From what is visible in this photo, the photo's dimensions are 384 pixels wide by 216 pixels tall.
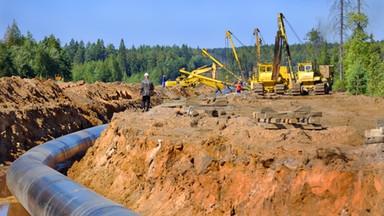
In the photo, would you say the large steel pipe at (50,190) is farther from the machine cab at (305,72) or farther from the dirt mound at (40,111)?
the machine cab at (305,72)

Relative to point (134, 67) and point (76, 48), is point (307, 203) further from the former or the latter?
point (76, 48)

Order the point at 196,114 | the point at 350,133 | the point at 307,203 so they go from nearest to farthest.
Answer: the point at 307,203, the point at 350,133, the point at 196,114

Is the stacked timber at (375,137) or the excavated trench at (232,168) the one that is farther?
the stacked timber at (375,137)

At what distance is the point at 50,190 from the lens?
9320 millimetres

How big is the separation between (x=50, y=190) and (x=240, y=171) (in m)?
3.48

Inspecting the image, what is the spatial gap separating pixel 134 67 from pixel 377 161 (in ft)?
548

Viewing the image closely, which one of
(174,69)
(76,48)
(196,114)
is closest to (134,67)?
(174,69)

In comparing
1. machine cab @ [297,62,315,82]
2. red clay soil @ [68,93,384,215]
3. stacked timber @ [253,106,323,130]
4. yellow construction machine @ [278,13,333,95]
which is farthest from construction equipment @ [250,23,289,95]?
stacked timber @ [253,106,323,130]

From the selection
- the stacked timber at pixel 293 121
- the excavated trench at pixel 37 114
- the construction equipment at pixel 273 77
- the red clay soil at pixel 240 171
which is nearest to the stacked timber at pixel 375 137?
the red clay soil at pixel 240 171

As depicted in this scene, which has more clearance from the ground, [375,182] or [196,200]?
[375,182]

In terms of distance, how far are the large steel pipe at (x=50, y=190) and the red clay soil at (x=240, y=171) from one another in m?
1.13

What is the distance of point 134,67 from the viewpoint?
565ft

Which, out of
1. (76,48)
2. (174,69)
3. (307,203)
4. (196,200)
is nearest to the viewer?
(307,203)

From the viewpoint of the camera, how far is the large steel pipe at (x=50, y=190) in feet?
25.7
